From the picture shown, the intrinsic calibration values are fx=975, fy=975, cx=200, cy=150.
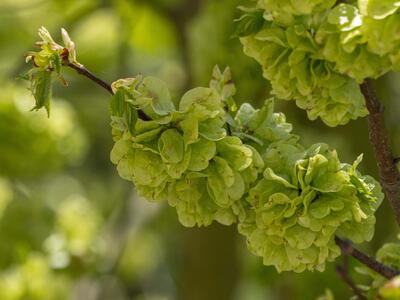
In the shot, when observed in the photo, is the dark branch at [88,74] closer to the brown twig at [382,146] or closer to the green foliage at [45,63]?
the green foliage at [45,63]

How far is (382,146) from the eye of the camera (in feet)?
4.99

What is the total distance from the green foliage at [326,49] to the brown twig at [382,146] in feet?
0.07

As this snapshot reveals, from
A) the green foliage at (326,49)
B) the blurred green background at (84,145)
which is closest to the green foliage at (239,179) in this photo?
the green foliage at (326,49)

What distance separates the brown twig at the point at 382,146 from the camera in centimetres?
149

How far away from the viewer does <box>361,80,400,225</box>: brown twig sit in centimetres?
149

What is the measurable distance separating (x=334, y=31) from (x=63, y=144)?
2.31 meters

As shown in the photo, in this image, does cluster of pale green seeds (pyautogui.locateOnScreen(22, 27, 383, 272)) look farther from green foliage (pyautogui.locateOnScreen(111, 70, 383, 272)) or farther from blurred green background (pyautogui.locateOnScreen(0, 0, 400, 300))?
blurred green background (pyautogui.locateOnScreen(0, 0, 400, 300))

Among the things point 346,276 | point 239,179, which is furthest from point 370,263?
point 239,179

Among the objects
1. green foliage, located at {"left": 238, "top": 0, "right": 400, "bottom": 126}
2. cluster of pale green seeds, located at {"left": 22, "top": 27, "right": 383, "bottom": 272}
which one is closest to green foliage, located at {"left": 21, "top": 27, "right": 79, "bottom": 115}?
cluster of pale green seeds, located at {"left": 22, "top": 27, "right": 383, "bottom": 272}

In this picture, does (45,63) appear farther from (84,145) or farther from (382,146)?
(84,145)

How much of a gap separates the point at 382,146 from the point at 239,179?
0.76 feet

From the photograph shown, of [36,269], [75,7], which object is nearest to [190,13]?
[75,7]

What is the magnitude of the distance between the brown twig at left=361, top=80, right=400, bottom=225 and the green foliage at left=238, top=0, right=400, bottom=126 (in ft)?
0.07

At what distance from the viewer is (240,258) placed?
12.6ft
